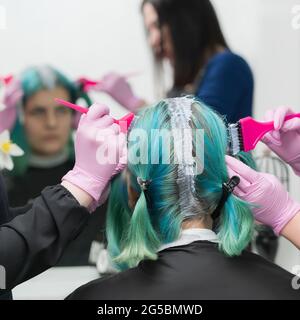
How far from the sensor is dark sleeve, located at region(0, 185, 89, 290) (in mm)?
865

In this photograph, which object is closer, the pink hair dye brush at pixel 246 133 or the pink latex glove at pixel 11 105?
the pink hair dye brush at pixel 246 133

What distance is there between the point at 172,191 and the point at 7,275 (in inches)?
13.4

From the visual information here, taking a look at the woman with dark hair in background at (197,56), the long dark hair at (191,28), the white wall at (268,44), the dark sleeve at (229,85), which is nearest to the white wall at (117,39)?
the white wall at (268,44)

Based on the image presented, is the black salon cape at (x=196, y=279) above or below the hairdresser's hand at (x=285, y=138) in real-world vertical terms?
below

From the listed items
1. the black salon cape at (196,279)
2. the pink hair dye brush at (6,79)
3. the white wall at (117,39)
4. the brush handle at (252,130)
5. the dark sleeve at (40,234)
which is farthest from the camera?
the white wall at (117,39)

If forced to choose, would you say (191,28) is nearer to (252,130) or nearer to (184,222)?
(252,130)

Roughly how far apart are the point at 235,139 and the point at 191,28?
907mm

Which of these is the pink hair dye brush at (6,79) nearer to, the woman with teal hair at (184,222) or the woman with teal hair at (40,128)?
the woman with teal hair at (40,128)

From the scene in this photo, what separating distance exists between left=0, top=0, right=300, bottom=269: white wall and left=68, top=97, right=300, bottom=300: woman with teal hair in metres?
1.16

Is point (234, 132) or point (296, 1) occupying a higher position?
point (296, 1)

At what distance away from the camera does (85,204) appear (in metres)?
A: 0.94

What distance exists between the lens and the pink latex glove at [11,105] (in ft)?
6.97
